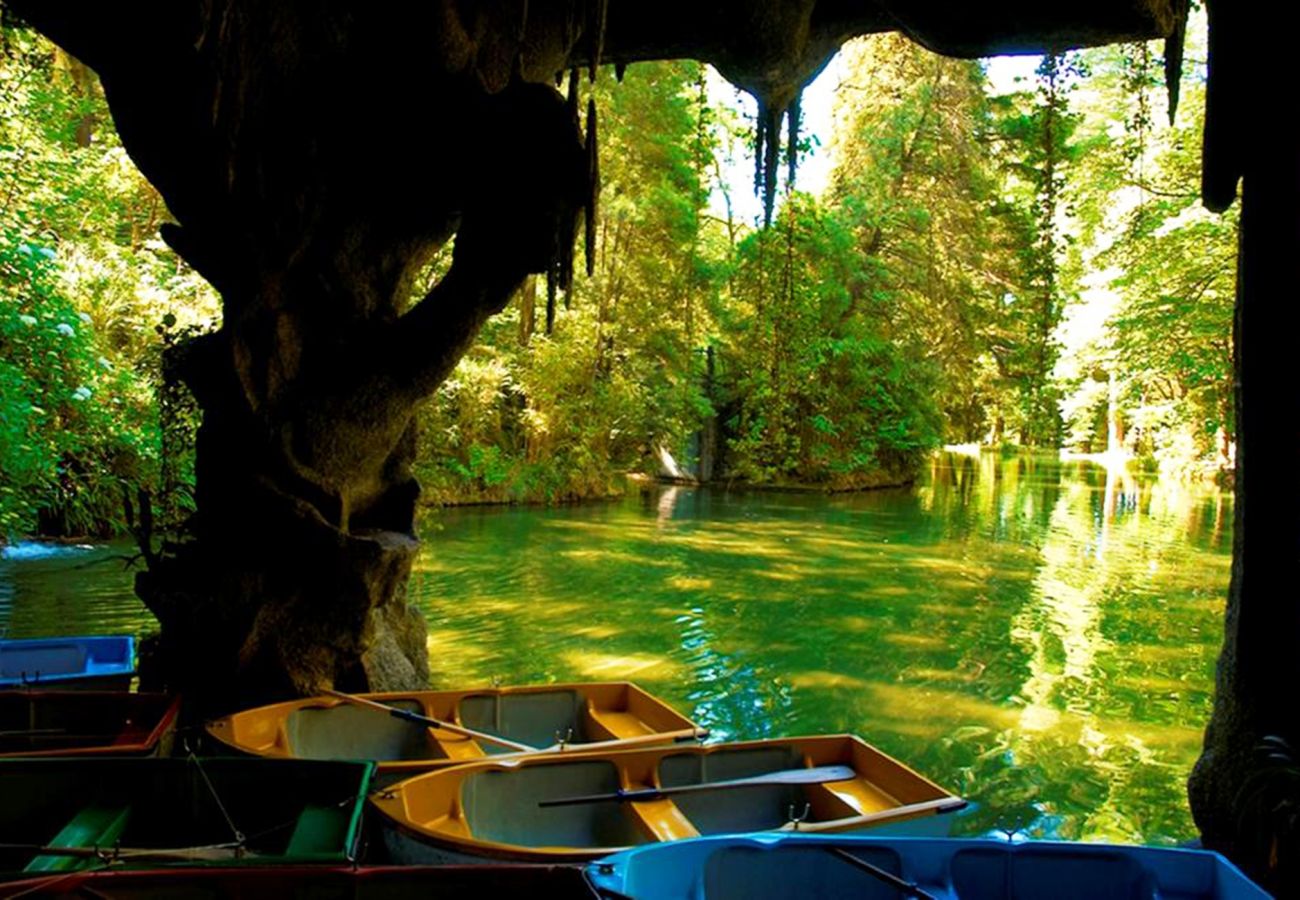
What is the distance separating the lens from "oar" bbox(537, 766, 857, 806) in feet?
17.3

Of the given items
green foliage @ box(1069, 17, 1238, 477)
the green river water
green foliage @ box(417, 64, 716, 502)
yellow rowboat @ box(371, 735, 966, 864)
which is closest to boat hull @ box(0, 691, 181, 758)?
yellow rowboat @ box(371, 735, 966, 864)

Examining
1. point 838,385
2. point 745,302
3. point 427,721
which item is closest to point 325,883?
point 427,721

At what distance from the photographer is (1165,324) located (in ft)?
81.6

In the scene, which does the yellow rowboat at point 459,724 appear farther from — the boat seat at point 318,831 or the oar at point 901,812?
the oar at point 901,812

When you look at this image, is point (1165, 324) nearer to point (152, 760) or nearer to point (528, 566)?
point (528, 566)

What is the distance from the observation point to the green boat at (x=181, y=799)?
4734 millimetres

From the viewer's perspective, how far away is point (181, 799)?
16.0 feet

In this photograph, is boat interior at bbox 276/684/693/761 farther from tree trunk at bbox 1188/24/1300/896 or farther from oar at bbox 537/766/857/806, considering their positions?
tree trunk at bbox 1188/24/1300/896

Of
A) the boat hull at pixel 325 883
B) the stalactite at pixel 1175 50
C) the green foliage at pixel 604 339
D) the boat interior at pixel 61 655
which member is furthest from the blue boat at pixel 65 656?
the green foliage at pixel 604 339

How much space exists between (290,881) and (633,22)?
7.24 metres

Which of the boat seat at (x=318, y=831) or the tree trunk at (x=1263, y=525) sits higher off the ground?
the tree trunk at (x=1263, y=525)

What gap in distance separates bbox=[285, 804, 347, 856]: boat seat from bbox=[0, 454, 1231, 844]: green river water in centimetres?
426

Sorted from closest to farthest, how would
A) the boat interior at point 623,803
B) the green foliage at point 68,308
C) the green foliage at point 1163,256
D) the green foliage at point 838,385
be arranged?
the boat interior at point 623,803 < the green foliage at point 68,308 < the green foliage at point 1163,256 < the green foliage at point 838,385

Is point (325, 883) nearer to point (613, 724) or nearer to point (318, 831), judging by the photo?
point (318, 831)
